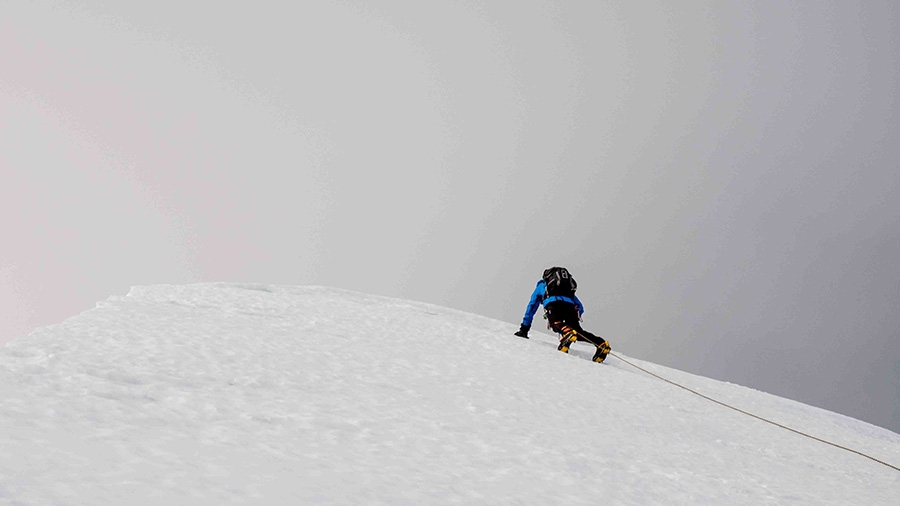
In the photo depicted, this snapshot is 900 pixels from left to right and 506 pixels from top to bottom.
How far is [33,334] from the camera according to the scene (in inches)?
116

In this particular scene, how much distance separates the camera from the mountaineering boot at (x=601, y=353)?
785 cm

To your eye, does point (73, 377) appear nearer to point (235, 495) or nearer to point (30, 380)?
point (30, 380)

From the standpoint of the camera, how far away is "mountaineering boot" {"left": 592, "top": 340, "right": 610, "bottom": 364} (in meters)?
7.85

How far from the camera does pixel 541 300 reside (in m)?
9.29

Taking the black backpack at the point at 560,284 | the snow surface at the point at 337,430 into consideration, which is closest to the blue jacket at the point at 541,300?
the black backpack at the point at 560,284

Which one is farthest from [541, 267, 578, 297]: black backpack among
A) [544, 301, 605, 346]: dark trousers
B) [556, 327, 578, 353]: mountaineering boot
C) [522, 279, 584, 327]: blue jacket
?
[556, 327, 578, 353]: mountaineering boot

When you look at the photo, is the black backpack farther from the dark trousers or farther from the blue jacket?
the dark trousers

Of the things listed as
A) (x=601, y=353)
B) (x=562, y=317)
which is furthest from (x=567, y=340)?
(x=562, y=317)

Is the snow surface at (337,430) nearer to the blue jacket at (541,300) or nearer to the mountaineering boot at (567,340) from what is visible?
the mountaineering boot at (567,340)

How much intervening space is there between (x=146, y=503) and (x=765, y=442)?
4.91m

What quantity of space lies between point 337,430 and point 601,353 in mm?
6253

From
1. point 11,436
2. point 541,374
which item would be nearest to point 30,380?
point 11,436

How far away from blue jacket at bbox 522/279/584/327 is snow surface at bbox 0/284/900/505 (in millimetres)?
3414

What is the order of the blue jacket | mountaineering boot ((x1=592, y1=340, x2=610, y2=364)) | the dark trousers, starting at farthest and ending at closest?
the blue jacket < the dark trousers < mountaineering boot ((x1=592, y1=340, x2=610, y2=364))
